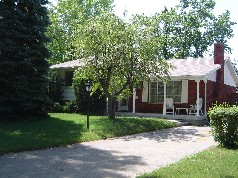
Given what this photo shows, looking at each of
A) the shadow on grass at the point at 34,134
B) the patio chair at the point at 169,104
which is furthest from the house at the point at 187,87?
Answer: the shadow on grass at the point at 34,134

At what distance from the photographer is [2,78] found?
1622 centimetres

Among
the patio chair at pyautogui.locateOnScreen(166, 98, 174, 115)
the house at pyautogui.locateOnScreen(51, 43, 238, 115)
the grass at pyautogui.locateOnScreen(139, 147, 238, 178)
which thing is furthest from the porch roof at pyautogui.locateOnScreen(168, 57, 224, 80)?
the grass at pyautogui.locateOnScreen(139, 147, 238, 178)

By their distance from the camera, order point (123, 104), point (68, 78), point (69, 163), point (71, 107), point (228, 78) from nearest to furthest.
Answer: point (69, 163) < point (71, 107) < point (123, 104) < point (228, 78) < point (68, 78)

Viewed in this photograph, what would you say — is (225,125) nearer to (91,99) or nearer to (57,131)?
(57,131)

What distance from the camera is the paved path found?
7211 mm

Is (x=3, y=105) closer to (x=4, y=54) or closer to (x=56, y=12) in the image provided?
(x=4, y=54)

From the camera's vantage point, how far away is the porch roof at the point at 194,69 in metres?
20.2

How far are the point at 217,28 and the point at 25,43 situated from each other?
35.0m

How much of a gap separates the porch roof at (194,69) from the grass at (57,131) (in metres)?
3.84

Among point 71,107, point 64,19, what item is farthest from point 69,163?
point 64,19

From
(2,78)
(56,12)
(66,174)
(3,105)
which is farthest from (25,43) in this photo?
(56,12)

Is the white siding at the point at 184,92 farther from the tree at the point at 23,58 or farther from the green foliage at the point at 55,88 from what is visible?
the green foliage at the point at 55,88

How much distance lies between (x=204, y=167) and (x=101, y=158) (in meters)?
2.77

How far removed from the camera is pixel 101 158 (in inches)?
349
